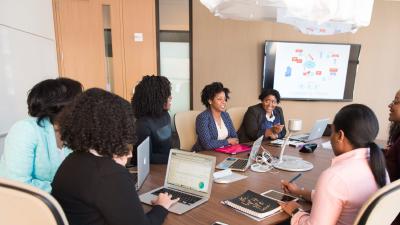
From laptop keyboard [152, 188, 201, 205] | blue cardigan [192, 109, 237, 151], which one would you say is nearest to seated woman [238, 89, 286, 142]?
blue cardigan [192, 109, 237, 151]

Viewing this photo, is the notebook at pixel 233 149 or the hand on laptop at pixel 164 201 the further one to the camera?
the notebook at pixel 233 149

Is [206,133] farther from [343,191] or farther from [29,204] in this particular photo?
[29,204]

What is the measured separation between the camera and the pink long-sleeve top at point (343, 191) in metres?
1.07

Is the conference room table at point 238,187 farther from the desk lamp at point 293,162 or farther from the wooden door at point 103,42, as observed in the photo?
the wooden door at point 103,42

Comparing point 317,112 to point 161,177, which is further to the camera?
point 317,112

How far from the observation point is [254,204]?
1310 millimetres

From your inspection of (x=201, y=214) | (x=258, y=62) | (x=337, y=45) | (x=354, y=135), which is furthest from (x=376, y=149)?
(x=337, y=45)

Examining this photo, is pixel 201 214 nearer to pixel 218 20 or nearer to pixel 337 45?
pixel 218 20

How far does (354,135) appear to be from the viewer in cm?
115

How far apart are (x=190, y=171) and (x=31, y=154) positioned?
0.79m

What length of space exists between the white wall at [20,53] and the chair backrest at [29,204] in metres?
1.63

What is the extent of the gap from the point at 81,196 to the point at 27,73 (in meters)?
2.09

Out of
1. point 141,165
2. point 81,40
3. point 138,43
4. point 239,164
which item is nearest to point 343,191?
point 239,164

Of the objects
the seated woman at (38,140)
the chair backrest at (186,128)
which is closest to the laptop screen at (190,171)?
the seated woman at (38,140)
